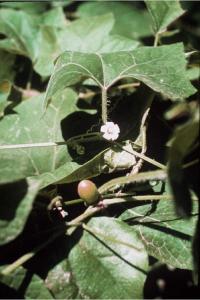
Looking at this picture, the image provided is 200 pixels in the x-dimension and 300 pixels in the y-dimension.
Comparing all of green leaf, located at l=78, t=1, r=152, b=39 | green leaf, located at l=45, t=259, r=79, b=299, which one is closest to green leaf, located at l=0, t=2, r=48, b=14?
green leaf, located at l=78, t=1, r=152, b=39

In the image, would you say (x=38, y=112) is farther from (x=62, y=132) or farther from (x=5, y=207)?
(x=5, y=207)

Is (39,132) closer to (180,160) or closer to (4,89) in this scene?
(4,89)

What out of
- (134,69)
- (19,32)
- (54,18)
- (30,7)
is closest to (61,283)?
(134,69)

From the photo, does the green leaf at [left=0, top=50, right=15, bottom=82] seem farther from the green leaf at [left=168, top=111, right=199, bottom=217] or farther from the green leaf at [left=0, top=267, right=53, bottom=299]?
the green leaf at [left=168, top=111, right=199, bottom=217]

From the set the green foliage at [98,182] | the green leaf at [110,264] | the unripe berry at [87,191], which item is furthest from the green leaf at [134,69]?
the green leaf at [110,264]

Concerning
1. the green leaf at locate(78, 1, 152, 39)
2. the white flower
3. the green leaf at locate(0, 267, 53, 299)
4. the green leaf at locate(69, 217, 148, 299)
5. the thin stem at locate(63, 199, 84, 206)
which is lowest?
the green leaf at locate(78, 1, 152, 39)

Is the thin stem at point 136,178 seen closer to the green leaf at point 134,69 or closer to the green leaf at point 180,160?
the green leaf at point 180,160
